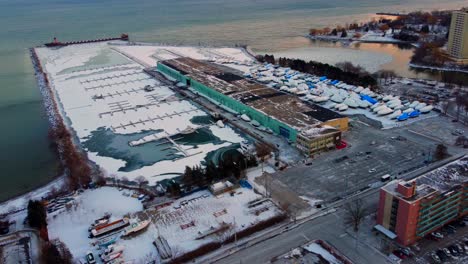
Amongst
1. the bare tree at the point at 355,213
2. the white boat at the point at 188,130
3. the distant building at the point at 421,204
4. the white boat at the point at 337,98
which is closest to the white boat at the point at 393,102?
the white boat at the point at 337,98

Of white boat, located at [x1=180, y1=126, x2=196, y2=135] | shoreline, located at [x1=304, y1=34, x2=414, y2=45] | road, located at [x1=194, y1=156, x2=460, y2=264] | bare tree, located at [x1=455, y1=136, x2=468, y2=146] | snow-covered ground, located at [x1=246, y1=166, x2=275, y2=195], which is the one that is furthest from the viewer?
shoreline, located at [x1=304, y1=34, x2=414, y2=45]

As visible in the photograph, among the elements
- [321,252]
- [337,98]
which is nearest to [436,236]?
[321,252]

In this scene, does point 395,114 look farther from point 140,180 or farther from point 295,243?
point 140,180

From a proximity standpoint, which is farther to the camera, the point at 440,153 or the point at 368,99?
the point at 368,99

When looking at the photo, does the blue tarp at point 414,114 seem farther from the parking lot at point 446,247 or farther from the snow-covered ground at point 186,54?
the snow-covered ground at point 186,54

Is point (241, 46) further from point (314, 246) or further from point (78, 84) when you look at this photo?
point (314, 246)

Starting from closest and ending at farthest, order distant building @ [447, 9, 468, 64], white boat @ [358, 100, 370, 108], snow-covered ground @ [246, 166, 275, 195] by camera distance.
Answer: snow-covered ground @ [246, 166, 275, 195]
white boat @ [358, 100, 370, 108]
distant building @ [447, 9, 468, 64]

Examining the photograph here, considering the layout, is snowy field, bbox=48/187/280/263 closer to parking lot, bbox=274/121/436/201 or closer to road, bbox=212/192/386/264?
road, bbox=212/192/386/264

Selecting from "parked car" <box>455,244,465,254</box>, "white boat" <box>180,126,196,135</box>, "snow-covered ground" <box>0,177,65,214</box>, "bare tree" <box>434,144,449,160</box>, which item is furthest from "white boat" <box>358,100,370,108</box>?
"snow-covered ground" <box>0,177,65,214</box>

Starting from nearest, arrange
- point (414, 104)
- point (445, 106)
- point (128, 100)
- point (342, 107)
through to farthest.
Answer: point (445, 106) < point (414, 104) < point (342, 107) < point (128, 100)
